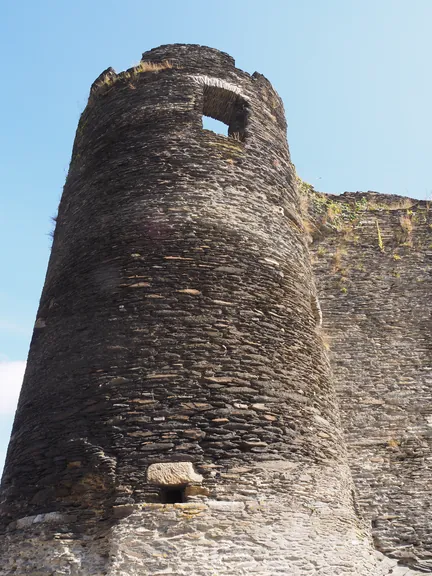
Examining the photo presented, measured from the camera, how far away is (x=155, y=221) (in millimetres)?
6527

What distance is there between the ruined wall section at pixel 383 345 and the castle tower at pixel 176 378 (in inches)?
67.8

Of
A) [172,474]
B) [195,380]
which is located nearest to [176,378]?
[195,380]

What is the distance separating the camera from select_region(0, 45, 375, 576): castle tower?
4793mm

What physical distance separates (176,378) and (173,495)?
1.11m

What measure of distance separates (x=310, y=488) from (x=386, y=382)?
147 inches

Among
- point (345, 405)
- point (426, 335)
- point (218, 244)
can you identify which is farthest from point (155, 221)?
point (426, 335)

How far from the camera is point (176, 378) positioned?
543 cm

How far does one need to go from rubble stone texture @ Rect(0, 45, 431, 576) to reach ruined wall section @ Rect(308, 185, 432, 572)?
0.12ft

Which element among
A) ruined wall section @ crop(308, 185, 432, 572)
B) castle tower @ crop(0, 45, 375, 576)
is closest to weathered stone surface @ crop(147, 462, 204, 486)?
castle tower @ crop(0, 45, 375, 576)

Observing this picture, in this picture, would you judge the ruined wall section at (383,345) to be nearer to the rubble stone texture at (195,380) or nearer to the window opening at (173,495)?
the rubble stone texture at (195,380)

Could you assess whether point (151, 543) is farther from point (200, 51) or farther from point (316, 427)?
point (200, 51)

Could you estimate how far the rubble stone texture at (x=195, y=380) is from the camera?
4840 mm

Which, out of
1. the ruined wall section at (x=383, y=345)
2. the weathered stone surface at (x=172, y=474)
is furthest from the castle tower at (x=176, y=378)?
the ruined wall section at (x=383, y=345)

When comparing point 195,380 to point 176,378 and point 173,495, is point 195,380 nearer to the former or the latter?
point 176,378
